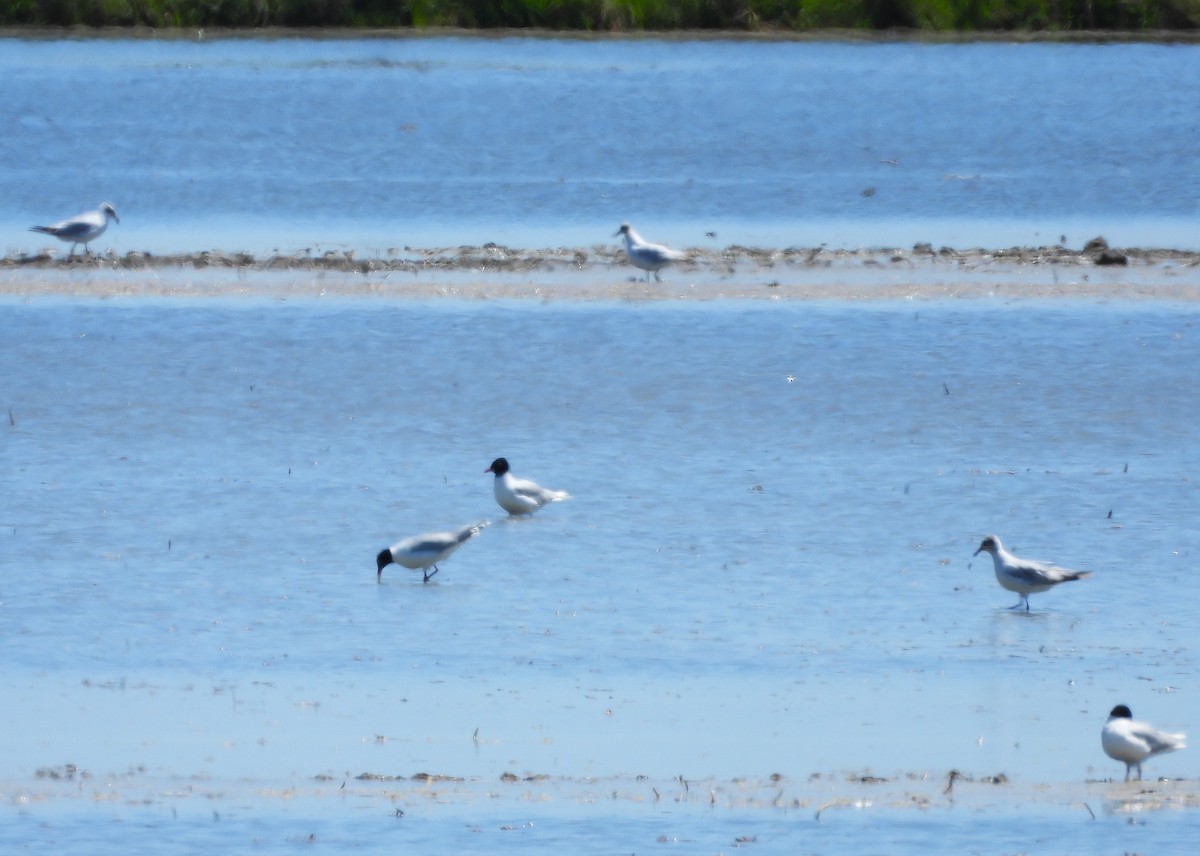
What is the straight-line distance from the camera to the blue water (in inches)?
912

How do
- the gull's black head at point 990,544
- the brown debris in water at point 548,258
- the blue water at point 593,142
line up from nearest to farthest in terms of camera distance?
the gull's black head at point 990,544
the brown debris in water at point 548,258
the blue water at point 593,142

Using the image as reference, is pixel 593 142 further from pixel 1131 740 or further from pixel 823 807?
pixel 823 807

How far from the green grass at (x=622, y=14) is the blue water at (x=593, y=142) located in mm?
1337

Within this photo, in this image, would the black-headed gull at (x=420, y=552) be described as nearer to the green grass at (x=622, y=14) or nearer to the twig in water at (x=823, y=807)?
the twig in water at (x=823, y=807)

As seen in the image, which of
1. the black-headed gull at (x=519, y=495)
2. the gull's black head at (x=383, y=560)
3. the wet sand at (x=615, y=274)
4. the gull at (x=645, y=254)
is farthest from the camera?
the gull at (x=645, y=254)

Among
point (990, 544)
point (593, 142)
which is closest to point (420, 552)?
point (990, 544)

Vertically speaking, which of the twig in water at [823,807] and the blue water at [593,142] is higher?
the twig in water at [823,807]

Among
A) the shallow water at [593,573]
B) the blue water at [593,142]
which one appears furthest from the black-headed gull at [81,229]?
the shallow water at [593,573]

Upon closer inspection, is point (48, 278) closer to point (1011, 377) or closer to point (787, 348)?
point (787, 348)

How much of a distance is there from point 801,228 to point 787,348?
6.76 meters

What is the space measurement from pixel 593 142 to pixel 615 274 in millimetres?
10761

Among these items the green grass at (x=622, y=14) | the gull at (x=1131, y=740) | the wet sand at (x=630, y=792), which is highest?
the gull at (x=1131, y=740)

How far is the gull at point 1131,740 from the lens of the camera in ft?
24.1

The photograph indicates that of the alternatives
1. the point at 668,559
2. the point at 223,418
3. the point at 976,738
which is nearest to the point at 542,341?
the point at 223,418
